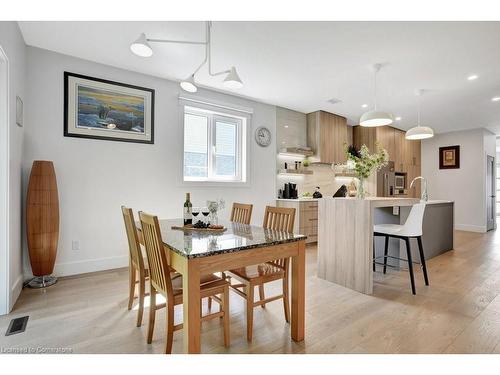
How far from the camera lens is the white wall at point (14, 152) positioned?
7.27 feet

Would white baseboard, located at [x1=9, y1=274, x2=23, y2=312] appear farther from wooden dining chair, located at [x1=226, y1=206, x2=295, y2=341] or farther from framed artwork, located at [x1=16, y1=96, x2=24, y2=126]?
wooden dining chair, located at [x1=226, y1=206, x2=295, y2=341]

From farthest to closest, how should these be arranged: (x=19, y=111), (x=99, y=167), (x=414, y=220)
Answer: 1. (x=99, y=167)
2. (x=414, y=220)
3. (x=19, y=111)

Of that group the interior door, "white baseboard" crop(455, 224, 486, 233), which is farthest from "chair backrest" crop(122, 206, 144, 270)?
the interior door

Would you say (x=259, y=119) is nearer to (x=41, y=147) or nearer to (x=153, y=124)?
(x=153, y=124)

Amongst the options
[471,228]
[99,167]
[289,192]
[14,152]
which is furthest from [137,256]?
[471,228]

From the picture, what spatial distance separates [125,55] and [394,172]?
6.19m

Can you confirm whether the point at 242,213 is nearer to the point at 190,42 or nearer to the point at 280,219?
the point at 280,219

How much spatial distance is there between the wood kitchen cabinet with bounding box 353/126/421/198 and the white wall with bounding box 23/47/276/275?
3998mm

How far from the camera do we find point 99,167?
10.7 feet

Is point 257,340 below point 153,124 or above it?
below

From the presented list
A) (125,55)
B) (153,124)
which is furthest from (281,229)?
(125,55)

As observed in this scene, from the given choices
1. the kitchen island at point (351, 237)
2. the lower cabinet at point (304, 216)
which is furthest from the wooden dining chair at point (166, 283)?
the lower cabinet at point (304, 216)

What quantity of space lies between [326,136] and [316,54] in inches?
105
